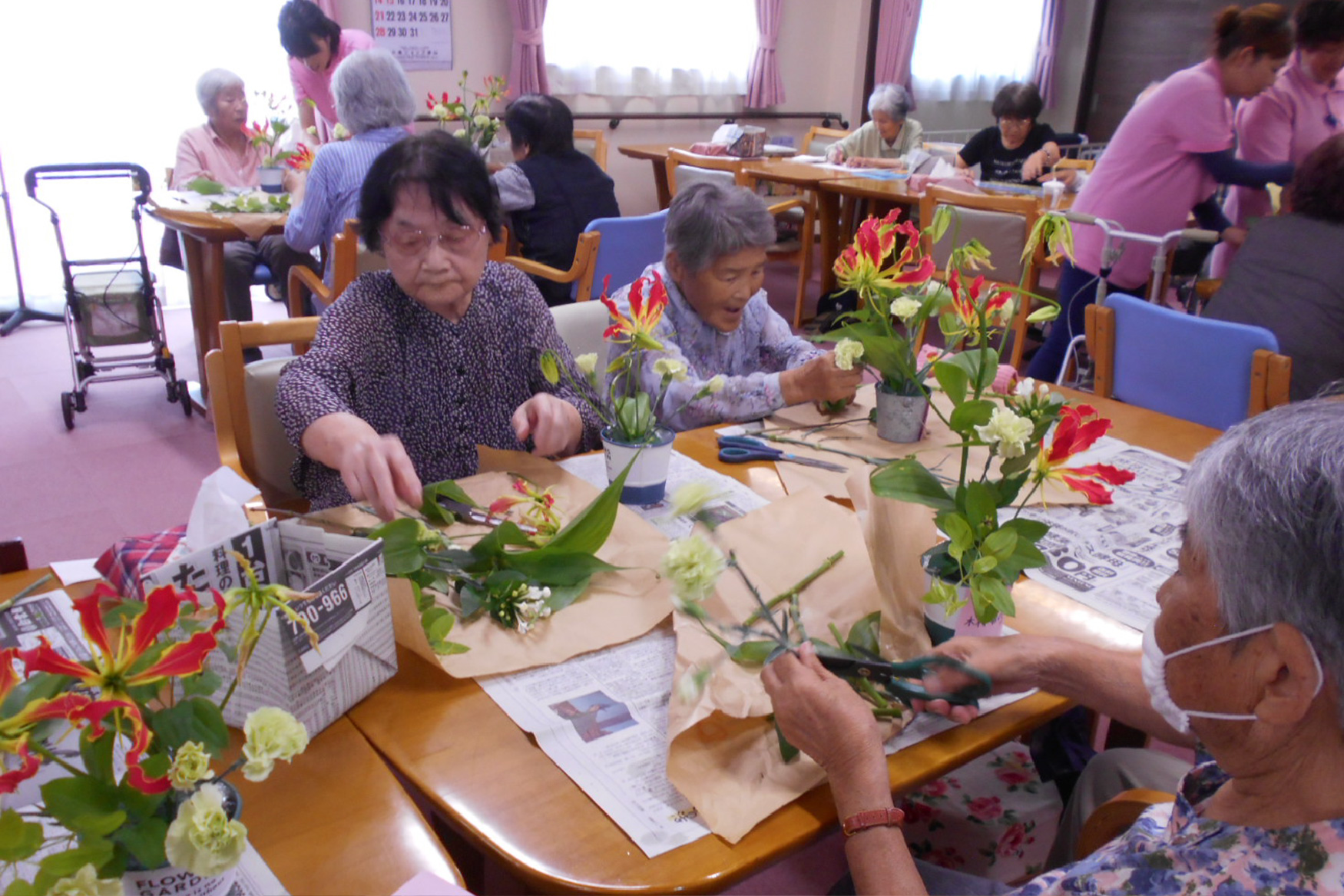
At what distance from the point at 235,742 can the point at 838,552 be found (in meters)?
0.69

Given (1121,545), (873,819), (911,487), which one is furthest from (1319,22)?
(873,819)

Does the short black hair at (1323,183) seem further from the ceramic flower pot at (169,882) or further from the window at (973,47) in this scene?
the window at (973,47)

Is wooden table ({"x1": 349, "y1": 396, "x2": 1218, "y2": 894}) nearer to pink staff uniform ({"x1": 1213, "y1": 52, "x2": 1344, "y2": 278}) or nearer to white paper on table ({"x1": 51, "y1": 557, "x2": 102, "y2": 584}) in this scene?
white paper on table ({"x1": 51, "y1": 557, "x2": 102, "y2": 584})

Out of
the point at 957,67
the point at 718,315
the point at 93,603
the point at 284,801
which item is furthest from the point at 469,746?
the point at 957,67

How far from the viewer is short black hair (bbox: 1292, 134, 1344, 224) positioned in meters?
2.35

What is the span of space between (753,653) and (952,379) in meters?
0.38

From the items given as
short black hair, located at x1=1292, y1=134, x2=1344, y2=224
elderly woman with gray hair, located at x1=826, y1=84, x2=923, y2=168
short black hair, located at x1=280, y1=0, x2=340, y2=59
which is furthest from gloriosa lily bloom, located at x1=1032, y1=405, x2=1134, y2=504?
elderly woman with gray hair, located at x1=826, y1=84, x2=923, y2=168

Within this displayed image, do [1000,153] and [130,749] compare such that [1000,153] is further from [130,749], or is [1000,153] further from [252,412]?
[130,749]

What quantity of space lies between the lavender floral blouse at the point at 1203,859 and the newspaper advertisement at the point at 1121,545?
0.33 m

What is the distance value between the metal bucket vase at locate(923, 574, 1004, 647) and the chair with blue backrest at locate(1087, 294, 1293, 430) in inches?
43.9

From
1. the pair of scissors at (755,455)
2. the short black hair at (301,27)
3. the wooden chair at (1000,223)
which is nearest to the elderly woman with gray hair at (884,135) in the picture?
the wooden chair at (1000,223)

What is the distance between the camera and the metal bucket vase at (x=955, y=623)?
103cm

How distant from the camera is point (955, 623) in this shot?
104 centimetres

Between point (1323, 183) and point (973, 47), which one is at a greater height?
point (973, 47)
